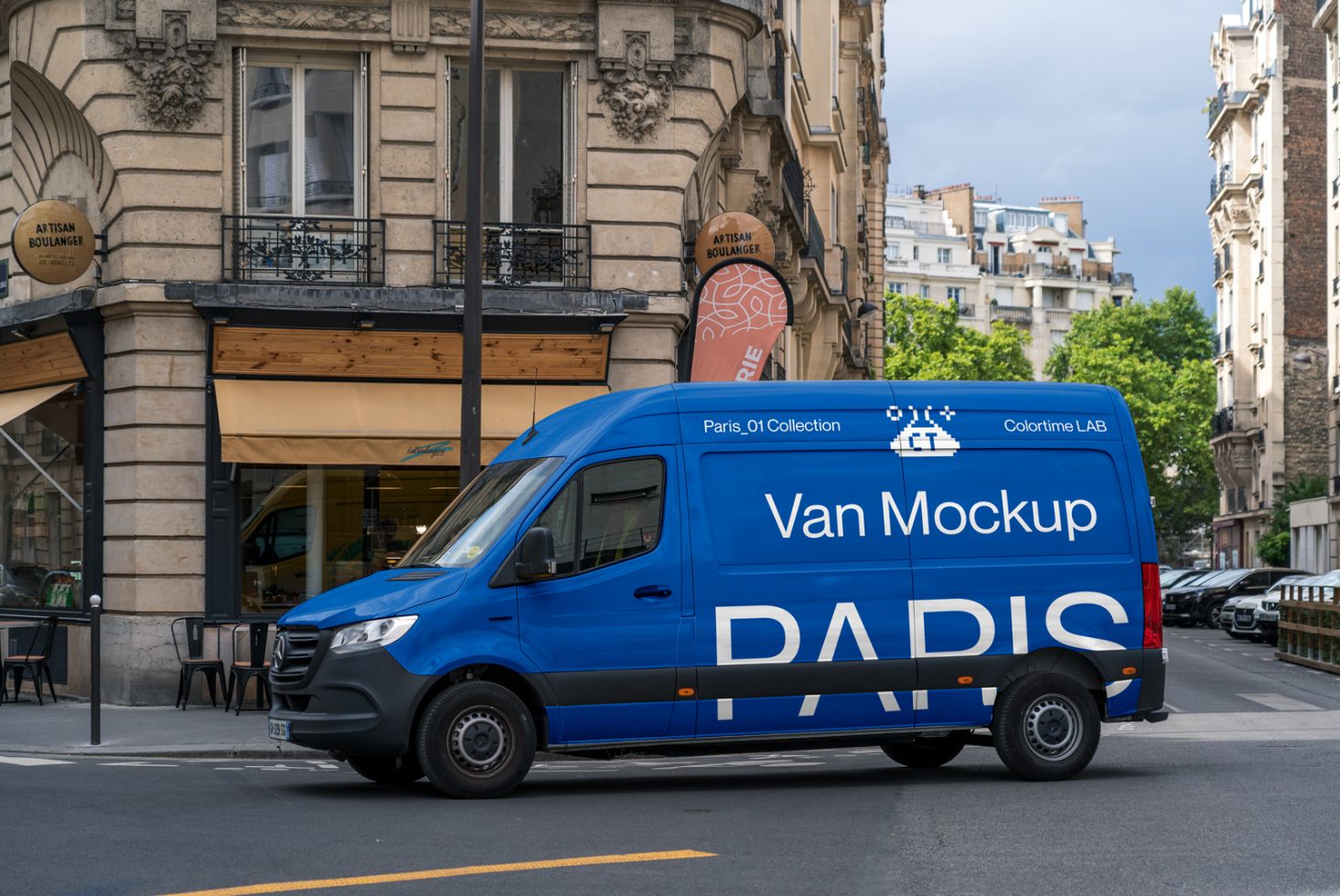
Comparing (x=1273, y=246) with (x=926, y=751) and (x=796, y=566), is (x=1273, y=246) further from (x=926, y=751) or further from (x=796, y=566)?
(x=796, y=566)

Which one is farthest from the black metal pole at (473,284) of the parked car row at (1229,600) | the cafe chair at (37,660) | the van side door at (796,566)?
the parked car row at (1229,600)

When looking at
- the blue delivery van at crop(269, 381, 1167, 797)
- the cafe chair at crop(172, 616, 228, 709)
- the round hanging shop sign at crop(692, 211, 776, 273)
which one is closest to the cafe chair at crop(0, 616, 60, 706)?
the cafe chair at crop(172, 616, 228, 709)

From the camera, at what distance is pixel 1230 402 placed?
260 feet

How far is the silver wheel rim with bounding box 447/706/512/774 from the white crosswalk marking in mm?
10671

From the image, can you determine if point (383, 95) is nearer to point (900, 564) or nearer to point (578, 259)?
point (578, 259)

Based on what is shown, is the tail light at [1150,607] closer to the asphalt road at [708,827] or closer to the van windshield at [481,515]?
the asphalt road at [708,827]

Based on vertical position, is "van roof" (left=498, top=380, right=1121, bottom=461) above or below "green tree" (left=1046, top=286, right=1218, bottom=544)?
below

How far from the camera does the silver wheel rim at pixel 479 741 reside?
11.4 metres

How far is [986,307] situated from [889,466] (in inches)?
4738

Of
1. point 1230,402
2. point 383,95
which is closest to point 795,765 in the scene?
point 383,95

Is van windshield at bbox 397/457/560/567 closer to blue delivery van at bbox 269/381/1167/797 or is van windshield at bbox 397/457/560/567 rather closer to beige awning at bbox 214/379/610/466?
blue delivery van at bbox 269/381/1167/797

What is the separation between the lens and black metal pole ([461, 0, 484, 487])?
54.0ft

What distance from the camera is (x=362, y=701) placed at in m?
11.3

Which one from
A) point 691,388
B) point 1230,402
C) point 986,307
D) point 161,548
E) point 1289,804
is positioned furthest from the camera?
point 986,307
